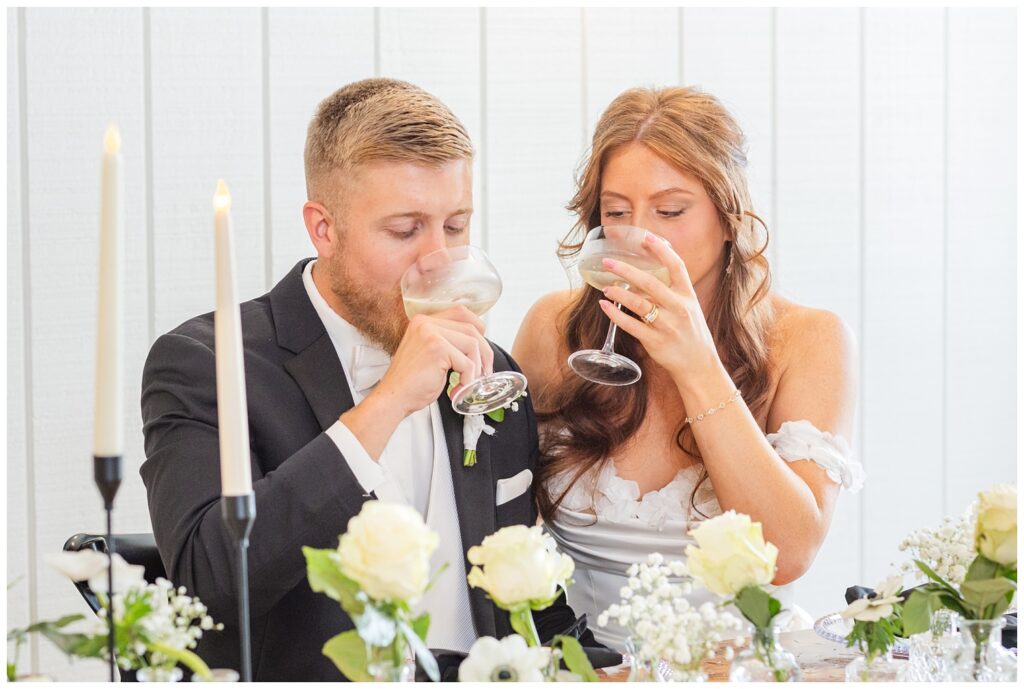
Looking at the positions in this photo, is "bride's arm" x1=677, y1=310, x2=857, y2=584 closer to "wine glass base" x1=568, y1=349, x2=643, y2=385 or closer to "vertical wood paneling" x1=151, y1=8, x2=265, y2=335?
"wine glass base" x1=568, y1=349, x2=643, y2=385

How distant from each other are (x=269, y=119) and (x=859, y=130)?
161cm

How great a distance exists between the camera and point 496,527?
198 cm

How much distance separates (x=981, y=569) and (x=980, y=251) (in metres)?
2.35

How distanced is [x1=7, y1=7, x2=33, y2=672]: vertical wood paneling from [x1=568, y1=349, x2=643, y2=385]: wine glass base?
1.34 meters

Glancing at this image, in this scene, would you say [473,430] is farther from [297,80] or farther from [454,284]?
[297,80]

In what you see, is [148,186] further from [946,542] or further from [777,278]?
[946,542]

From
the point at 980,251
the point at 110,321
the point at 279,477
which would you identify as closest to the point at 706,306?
the point at 279,477

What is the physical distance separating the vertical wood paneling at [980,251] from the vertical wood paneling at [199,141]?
1.95 metres

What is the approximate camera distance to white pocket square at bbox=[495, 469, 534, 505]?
200 centimetres

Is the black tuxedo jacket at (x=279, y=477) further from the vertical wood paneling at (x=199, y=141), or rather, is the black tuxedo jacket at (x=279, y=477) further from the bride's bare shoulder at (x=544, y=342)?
the vertical wood paneling at (x=199, y=141)

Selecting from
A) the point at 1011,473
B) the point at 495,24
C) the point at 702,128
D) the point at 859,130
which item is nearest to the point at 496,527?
the point at 702,128

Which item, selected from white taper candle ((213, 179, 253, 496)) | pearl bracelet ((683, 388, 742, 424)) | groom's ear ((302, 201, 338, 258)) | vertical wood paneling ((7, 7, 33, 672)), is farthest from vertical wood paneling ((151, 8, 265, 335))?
white taper candle ((213, 179, 253, 496))

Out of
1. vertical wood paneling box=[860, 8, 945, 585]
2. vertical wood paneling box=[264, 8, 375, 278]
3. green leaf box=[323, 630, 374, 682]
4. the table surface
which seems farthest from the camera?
vertical wood paneling box=[860, 8, 945, 585]

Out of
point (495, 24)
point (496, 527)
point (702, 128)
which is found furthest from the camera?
point (495, 24)
